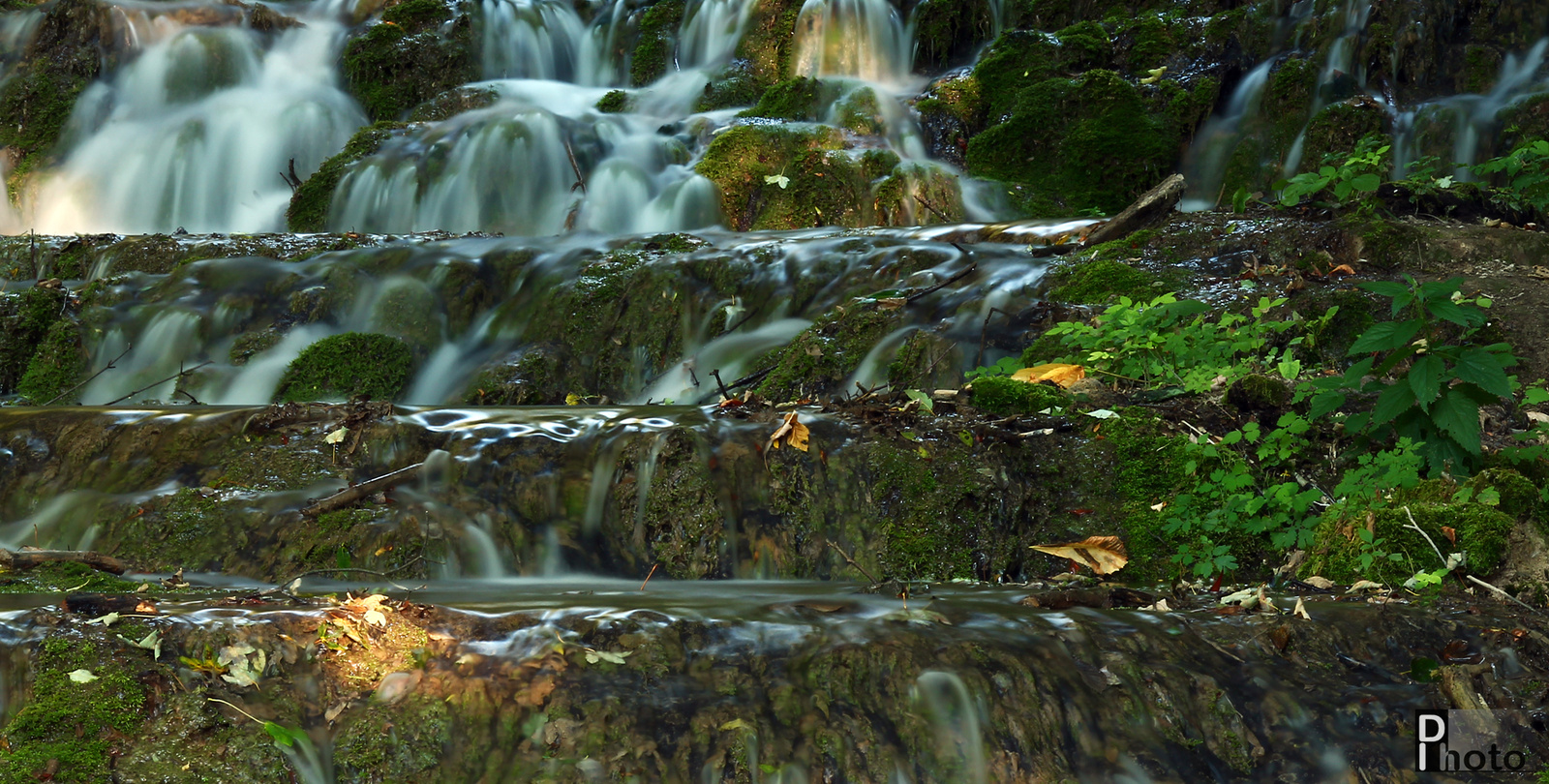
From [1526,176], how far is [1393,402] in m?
4.19

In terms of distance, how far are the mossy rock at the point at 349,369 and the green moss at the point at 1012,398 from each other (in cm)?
420

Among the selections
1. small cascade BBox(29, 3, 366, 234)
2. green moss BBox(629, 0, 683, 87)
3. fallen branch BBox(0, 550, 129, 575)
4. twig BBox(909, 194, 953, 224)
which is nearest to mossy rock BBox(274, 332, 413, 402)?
fallen branch BBox(0, 550, 129, 575)

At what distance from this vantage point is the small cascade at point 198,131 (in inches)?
470

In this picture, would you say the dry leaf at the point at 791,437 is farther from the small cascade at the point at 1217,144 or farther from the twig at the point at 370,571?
the small cascade at the point at 1217,144

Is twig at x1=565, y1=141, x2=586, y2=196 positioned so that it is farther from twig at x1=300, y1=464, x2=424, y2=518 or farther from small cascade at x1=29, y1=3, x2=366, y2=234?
twig at x1=300, y1=464, x2=424, y2=518

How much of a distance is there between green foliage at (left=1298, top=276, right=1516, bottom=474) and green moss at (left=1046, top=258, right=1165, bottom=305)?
1.92m

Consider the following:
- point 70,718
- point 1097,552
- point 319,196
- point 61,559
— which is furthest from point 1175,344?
point 319,196

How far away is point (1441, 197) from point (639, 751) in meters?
6.35

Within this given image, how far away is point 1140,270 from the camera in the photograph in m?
5.69

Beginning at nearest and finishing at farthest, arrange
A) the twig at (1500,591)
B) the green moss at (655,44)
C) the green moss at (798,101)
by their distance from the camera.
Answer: the twig at (1500,591)
the green moss at (798,101)
the green moss at (655,44)

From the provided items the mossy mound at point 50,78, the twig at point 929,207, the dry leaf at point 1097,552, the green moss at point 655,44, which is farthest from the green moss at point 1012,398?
the mossy mound at point 50,78

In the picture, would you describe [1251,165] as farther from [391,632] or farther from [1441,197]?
[391,632]

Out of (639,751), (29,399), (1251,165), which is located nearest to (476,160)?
(29,399)

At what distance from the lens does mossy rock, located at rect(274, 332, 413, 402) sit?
6769mm
